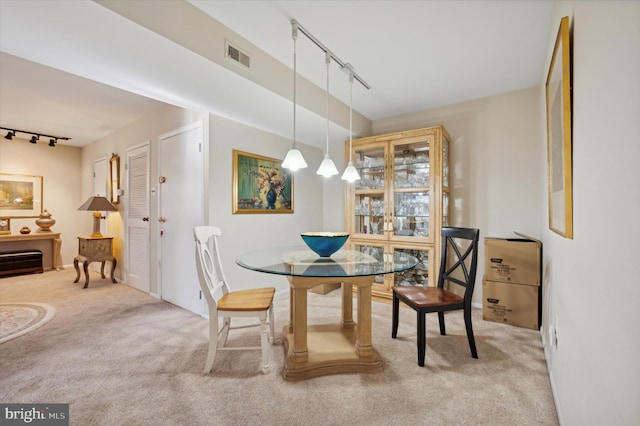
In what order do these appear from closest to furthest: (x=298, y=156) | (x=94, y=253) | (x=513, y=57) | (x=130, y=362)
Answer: (x=298, y=156) < (x=130, y=362) < (x=513, y=57) < (x=94, y=253)

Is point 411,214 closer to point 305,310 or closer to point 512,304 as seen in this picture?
point 512,304

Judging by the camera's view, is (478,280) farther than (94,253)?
No

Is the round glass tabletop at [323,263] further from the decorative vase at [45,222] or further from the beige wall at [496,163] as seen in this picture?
the decorative vase at [45,222]

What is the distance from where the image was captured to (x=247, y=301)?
2021 millimetres

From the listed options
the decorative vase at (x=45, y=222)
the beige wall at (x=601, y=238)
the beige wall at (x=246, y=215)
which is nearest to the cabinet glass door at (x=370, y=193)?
the beige wall at (x=246, y=215)

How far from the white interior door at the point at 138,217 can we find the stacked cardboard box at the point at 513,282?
4.17 meters

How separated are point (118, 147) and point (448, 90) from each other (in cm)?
490

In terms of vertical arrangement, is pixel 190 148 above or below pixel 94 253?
above

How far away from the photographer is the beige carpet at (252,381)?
1.53 metres

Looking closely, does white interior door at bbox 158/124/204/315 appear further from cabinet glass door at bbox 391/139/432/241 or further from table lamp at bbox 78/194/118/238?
cabinet glass door at bbox 391/139/432/241

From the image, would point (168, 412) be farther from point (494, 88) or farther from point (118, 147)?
point (118, 147)

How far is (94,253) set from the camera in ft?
14.0

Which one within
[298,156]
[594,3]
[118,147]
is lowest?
[298,156]

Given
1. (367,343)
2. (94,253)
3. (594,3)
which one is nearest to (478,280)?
(367,343)
